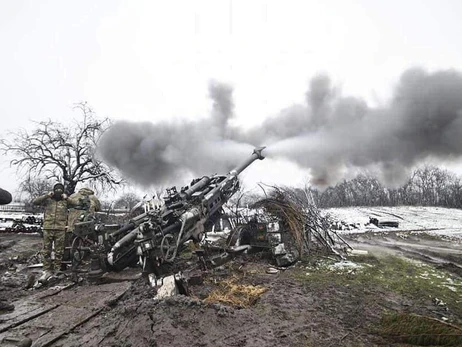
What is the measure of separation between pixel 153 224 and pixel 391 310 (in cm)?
431

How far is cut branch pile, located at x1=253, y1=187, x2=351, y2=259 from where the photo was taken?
838 cm

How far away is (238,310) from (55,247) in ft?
17.4

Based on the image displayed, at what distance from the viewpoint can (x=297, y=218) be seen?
28.1ft

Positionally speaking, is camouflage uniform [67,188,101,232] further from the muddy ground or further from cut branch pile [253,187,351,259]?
cut branch pile [253,187,351,259]

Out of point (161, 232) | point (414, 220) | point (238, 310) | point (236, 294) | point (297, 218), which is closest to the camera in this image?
point (238, 310)

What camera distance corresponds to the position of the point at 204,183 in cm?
842

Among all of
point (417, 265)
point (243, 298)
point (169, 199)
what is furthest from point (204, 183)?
point (417, 265)

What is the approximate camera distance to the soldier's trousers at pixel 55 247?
7.12 m

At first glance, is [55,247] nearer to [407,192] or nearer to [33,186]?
[33,186]

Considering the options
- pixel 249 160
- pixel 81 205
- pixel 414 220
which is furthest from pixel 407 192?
pixel 81 205

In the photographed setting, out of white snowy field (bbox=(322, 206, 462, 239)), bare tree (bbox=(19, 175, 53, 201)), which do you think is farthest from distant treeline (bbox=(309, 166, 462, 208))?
bare tree (bbox=(19, 175, 53, 201))

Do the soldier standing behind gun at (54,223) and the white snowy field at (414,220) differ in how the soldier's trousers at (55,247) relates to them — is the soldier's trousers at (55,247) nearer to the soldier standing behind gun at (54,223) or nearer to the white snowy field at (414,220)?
the soldier standing behind gun at (54,223)

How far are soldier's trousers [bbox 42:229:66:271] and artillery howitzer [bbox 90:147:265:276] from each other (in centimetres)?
137

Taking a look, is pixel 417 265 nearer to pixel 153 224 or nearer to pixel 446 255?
pixel 446 255
